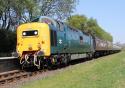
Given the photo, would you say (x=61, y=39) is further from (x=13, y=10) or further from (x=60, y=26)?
(x=13, y=10)

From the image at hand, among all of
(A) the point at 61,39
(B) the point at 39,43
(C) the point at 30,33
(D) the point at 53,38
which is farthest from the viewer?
(A) the point at 61,39

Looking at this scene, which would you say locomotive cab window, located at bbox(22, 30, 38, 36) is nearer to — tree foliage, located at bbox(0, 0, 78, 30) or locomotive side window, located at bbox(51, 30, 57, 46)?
locomotive side window, located at bbox(51, 30, 57, 46)

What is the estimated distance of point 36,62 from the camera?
23.4 metres

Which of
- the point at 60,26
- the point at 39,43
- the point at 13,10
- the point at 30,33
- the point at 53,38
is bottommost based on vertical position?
the point at 39,43

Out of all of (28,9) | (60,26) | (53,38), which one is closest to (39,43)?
(53,38)

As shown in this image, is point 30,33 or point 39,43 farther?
point 30,33

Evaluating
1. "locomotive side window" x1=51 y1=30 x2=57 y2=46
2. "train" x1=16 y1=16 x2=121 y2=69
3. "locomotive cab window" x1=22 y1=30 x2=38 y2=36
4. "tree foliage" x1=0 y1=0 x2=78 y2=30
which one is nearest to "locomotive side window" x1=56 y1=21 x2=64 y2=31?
"train" x1=16 y1=16 x2=121 y2=69

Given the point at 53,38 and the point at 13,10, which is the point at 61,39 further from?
the point at 13,10

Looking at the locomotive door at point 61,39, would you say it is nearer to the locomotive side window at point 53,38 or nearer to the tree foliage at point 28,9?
the locomotive side window at point 53,38

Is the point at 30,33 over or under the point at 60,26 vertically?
under

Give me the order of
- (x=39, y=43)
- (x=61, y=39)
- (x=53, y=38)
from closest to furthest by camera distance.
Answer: (x=39, y=43) → (x=53, y=38) → (x=61, y=39)

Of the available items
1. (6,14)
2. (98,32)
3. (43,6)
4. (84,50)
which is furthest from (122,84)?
(98,32)

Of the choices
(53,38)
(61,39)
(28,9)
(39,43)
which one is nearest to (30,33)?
(39,43)

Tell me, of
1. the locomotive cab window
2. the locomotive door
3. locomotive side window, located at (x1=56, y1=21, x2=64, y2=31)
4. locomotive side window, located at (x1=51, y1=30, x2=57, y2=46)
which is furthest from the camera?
locomotive side window, located at (x1=56, y1=21, x2=64, y2=31)
